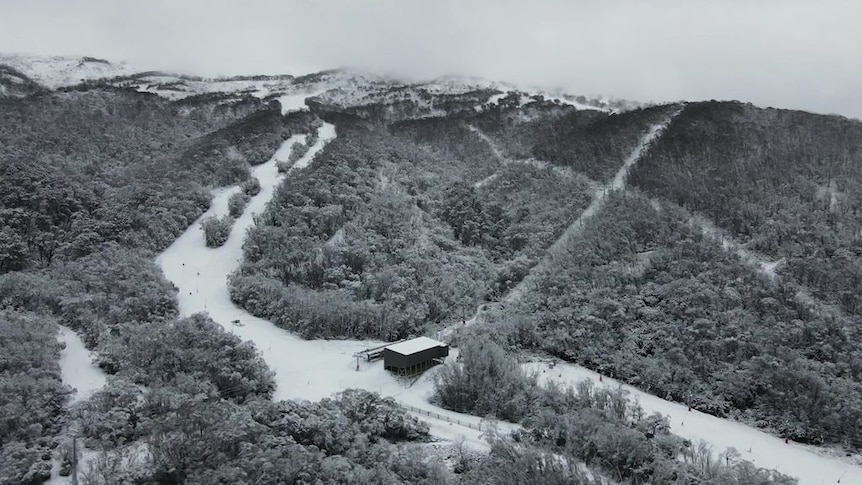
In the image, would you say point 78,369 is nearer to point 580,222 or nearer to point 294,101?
point 580,222

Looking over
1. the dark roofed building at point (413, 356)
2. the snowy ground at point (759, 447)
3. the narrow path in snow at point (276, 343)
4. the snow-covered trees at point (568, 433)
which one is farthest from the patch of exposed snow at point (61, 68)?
the snowy ground at point (759, 447)

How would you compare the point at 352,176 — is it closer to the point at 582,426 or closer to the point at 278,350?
the point at 278,350

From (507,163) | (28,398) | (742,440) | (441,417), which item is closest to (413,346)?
(441,417)

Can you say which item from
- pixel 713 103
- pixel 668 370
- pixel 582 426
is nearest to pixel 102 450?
pixel 582 426

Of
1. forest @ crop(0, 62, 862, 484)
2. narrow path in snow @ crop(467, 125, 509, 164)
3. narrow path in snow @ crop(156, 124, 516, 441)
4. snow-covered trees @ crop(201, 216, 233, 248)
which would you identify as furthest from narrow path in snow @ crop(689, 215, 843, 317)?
snow-covered trees @ crop(201, 216, 233, 248)

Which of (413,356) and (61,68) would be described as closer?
(413,356)

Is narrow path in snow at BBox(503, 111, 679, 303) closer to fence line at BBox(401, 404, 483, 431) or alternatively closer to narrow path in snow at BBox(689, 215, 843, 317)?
narrow path in snow at BBox(689, 215, 843, 317)

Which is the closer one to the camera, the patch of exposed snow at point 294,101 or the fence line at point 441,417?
the fence line at point 441,417

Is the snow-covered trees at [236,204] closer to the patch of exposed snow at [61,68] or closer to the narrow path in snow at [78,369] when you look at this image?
the narrow path in snow at [78,369]
